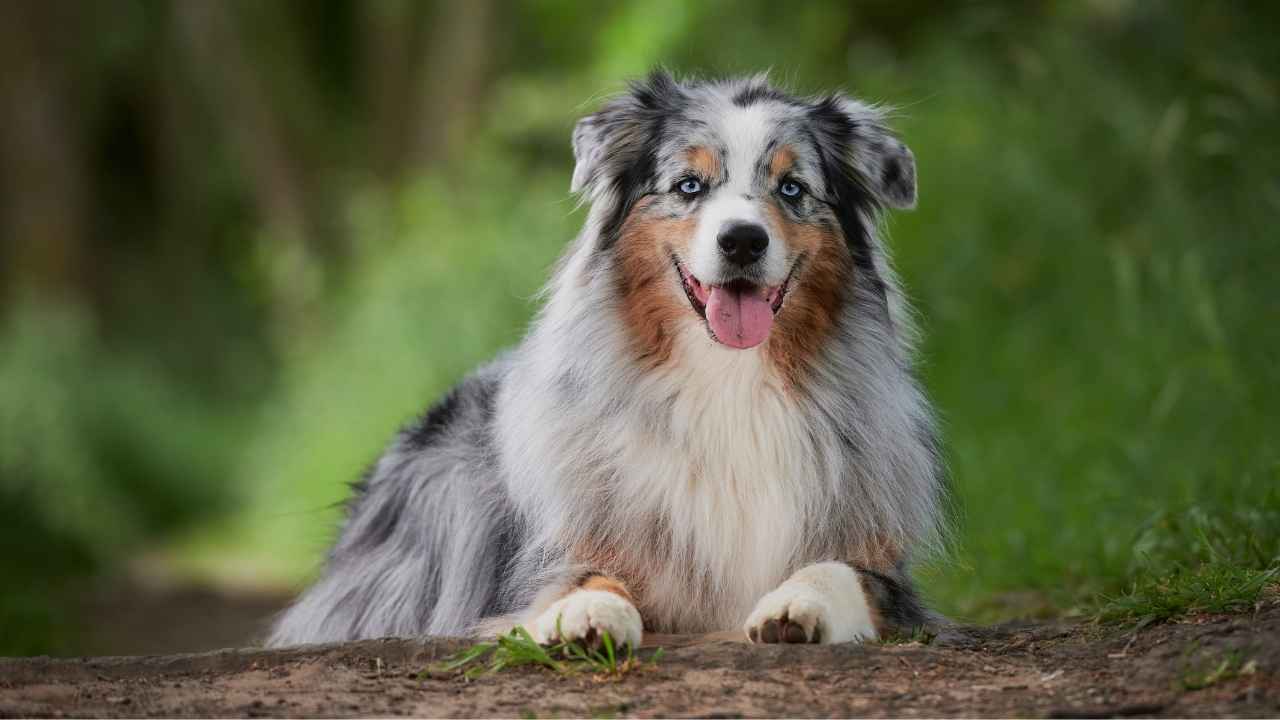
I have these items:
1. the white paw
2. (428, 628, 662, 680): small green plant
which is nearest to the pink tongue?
the white paw

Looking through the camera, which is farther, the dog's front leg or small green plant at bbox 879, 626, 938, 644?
small green plant at bbox 879, 626, 938, 644

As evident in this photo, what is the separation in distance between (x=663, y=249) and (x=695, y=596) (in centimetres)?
100

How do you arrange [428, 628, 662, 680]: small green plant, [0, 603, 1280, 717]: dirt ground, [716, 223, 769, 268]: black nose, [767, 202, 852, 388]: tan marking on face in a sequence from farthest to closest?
[767, 202, 852, 388]: tan marking on face
[716, 223, 769, 268]: black nose
[428, 628, 662, 680]: small green plant
[0, 603, 1280, 717]: dirt ground

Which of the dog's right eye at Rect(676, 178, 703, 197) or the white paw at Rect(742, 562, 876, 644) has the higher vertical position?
the dog's right eye at Rect(676, 178, 703, 197)

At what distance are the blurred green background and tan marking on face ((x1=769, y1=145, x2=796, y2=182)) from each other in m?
1.01

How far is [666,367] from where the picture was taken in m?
4.62

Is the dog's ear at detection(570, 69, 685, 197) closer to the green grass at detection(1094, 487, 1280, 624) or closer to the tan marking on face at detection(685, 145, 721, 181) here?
the tan marking on face at detection(685, 145, 721, 181)

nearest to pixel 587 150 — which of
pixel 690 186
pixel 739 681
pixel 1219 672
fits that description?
pixel 690 186

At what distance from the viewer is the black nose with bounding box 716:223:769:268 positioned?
4.34m

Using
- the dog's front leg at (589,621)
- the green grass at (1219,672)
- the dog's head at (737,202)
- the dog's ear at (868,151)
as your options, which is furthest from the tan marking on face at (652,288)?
the green grass at (1219,672)

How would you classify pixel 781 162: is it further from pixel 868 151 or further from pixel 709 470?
pixel 709 470

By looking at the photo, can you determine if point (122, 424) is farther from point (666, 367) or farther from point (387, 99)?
point (666, 367)

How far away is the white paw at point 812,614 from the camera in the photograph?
159 inches

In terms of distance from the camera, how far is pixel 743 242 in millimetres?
4363
